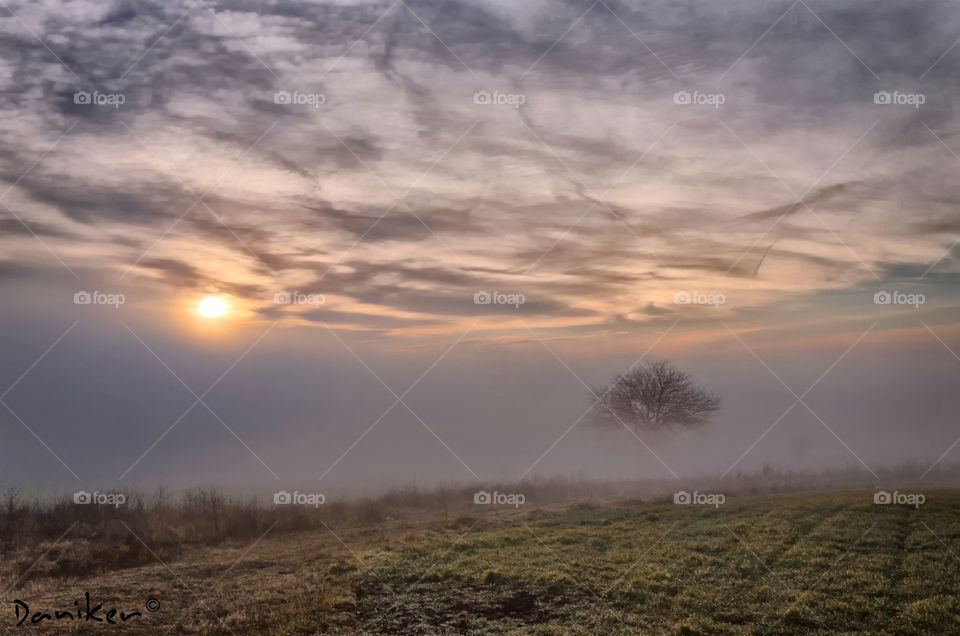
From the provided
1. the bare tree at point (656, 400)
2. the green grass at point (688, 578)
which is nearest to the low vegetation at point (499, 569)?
the green grass at point (688, 578)

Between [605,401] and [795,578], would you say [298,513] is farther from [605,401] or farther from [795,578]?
[605,401]

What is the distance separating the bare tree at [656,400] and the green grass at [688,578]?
32.0 meters

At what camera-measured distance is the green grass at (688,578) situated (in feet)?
58.9

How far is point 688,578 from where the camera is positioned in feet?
69.5

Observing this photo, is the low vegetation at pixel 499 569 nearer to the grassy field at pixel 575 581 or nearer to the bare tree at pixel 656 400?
the grassy field at pixel 575 581

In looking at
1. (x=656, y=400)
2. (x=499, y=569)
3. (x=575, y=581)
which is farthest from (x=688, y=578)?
(x=656, y=400)

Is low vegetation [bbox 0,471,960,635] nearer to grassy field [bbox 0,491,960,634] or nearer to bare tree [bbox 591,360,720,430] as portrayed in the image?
grassy field [bbox 0,491,960,634]

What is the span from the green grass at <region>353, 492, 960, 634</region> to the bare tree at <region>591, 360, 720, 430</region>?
3202cm

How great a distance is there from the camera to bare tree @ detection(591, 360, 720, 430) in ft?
201

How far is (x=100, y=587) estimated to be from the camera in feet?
70.6

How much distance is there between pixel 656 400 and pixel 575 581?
4359cm

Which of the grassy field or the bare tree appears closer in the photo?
the grassy field

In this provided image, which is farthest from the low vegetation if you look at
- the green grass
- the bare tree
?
the bare tree

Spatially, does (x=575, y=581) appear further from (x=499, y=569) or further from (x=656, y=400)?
(x=656, y=400)
